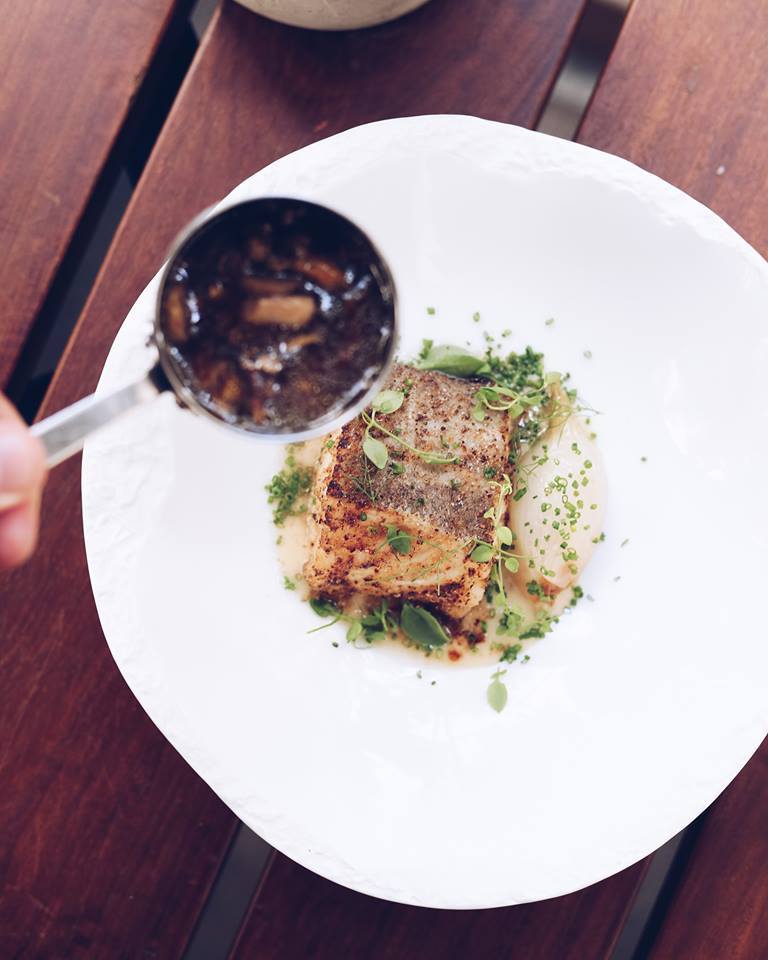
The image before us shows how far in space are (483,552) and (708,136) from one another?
42.9 inches

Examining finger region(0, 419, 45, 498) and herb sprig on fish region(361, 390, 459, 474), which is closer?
finger region(0, 419, 45, 498)

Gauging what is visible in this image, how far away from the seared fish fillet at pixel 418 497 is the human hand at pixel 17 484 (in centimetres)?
69

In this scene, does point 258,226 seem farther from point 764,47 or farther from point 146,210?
point 764,47

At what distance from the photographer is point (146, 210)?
1.90 metres

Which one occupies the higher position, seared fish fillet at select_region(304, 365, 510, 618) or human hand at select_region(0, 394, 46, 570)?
human hand at select_region(0, 394, 46, 570)

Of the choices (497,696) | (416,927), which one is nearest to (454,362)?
(497,696)

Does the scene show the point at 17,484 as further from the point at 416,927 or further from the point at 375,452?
the point at 416,927

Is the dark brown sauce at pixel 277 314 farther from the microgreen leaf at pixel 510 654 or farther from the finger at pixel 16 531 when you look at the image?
the microgreen leaf at pixel 510 654

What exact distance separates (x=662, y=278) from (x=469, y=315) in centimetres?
44

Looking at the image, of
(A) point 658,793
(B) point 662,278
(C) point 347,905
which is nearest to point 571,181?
(B) point 662,278

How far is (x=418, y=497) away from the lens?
1.81 m

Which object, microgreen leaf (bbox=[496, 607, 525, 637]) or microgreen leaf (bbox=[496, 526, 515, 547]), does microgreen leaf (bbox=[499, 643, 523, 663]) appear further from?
microgreen leaf (bbox=[496, 526, 515, 547])

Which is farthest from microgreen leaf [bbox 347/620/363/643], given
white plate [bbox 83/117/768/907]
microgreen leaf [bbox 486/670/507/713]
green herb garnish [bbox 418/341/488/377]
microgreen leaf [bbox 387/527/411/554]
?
green herb garnish [bbox 418/341/488/377]

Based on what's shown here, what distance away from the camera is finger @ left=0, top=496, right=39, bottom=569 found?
4.06ft
